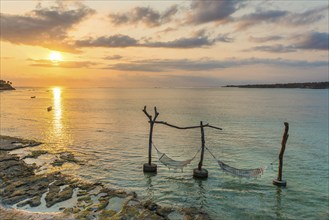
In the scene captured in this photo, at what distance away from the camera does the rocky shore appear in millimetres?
14180

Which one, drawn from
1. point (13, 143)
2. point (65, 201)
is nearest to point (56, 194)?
point (65, 201)

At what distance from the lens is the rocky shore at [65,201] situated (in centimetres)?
1418

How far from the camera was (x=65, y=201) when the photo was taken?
15898 mm

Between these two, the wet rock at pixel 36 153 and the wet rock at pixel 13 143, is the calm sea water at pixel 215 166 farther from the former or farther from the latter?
the wet rock at pixel 13 143

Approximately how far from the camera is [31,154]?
25.9 meters

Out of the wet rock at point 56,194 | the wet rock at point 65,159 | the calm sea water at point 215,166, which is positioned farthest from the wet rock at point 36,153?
the wet rock at point 56,194

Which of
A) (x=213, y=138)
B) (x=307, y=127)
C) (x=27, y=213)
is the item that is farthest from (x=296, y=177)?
(x=307, y=127)

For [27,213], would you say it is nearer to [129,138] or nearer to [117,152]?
[117,152]

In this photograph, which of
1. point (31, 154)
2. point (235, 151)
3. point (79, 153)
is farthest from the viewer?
point (235, 151)

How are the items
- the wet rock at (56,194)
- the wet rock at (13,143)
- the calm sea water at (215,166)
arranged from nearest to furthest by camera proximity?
the wet rock at (56,194) < the calm sea water at (215,166) < the wet rock at (13,143)

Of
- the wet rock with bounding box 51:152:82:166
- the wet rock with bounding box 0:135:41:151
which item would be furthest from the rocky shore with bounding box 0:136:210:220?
the wet rock with bounding box 0:135:41:151

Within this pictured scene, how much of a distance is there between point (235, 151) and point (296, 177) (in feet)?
27.8

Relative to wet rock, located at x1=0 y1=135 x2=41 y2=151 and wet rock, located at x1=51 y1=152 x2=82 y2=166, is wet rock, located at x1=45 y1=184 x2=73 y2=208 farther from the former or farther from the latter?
wet rock, located at x1=0 y1=135 x2=41 y2=151

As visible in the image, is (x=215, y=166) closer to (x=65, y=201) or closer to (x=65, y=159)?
(x=65, y=201)
